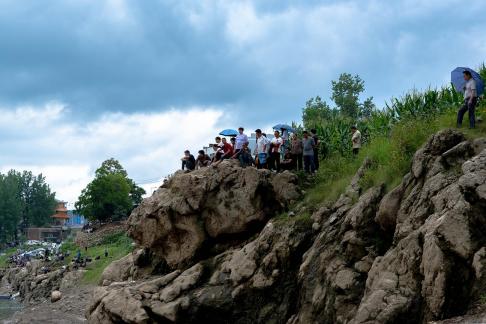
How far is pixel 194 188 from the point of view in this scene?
2527 cm

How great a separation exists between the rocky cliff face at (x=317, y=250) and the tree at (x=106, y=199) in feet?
189

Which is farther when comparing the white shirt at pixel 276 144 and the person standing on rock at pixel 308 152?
the white shirt at pixel 276 144

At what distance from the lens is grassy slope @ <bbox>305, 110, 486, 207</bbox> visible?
1934 cm

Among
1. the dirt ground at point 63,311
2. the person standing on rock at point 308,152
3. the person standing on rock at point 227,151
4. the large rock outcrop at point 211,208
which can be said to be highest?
the person standing on rock at point 227,151

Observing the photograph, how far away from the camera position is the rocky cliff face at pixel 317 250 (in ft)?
45.2

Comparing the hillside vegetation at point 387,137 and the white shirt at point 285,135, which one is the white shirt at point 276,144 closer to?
the hillside vegetation at point 387,137

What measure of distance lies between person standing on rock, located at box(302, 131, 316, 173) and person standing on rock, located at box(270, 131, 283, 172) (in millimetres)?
1118

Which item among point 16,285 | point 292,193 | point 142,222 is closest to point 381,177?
point 292,193

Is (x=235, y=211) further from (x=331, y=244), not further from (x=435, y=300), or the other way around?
(x=435, y=300)

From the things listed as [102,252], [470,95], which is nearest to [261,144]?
[470,95]

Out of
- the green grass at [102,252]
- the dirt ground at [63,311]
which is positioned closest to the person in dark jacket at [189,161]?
the dirt ground at [63,311]

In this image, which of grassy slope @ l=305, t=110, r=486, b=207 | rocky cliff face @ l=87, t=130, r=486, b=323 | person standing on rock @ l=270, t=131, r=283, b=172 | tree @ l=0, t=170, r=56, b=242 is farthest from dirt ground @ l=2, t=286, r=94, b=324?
tree @ l=0, t=170, r=56, b=242

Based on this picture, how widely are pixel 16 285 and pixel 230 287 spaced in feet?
185

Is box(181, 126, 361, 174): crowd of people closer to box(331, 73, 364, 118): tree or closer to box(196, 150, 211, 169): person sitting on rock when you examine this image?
box(196, 150, 211, 169): person sitting on rock
